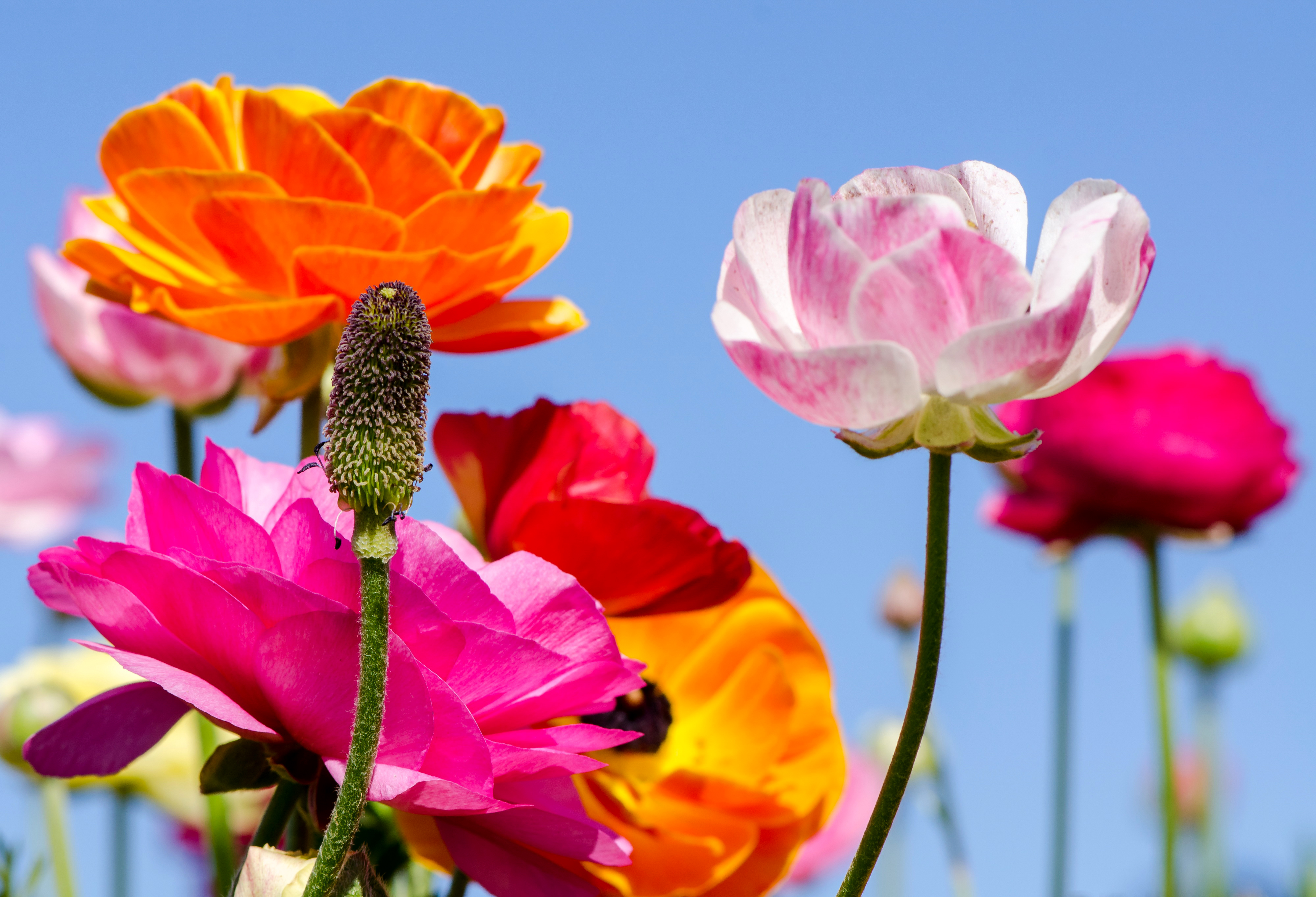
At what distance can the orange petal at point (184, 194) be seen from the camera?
1.25ft

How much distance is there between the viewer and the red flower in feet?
1.18

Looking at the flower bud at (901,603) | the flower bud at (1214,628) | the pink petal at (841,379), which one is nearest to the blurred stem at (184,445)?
the pink petal at (841,379)

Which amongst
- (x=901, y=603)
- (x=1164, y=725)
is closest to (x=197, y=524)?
(x=1164, y=725)

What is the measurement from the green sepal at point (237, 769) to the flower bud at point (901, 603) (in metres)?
0.98

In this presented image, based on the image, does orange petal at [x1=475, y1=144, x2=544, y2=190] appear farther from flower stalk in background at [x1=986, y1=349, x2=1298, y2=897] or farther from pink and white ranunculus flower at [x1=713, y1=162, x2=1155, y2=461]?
flower stalk in background at [x1=986, y1=349, x2=1298, y2=897]

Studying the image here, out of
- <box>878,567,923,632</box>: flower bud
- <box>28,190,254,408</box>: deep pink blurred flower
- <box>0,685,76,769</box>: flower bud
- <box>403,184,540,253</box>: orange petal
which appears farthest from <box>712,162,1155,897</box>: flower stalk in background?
<box>878,567,923,632</box>: flower bud

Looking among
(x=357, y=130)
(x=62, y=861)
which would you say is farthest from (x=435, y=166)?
(x=62, y=861)

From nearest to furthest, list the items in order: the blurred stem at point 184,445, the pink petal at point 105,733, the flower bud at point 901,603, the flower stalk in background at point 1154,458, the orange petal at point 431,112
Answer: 1. the pink petal at point 105,733
2. the orange petal at point 431,112
3. the blurred stem at point 184,445
4. the flower stalk in background at point 1154,458
5. the flower bud at point 901,603

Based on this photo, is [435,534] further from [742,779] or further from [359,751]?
[742,779]

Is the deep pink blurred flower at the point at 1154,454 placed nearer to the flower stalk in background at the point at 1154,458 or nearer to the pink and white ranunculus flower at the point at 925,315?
the flower stalk in background at the point at 1154,458

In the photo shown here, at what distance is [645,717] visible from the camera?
478mm

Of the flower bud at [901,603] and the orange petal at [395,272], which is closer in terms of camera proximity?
the orange petal at [395,272]

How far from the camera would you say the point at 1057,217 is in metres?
0.33

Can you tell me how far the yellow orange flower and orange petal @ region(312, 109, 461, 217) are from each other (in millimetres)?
140
